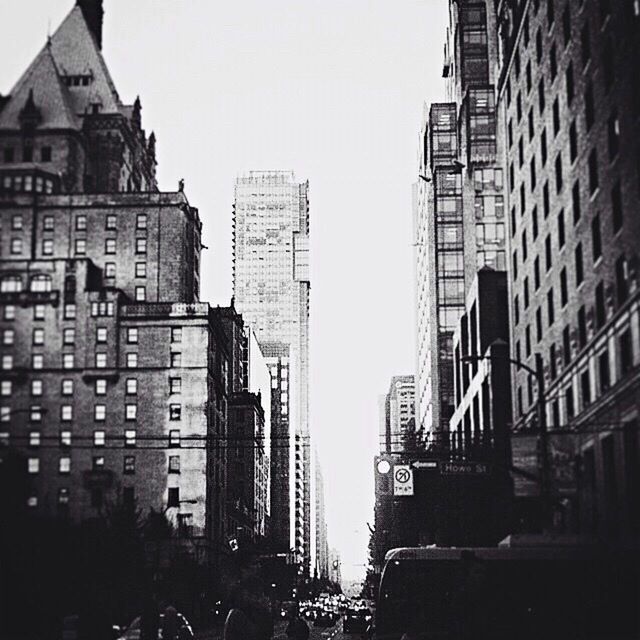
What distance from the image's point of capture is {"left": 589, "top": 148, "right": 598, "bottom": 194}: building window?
4047cm

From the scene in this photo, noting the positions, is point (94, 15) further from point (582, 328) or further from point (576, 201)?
point (582, 328)

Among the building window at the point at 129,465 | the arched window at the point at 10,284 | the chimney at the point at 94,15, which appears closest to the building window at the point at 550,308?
the building window at the point at 129,465

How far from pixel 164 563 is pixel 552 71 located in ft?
71.6

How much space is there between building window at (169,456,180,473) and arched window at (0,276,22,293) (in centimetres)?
1091

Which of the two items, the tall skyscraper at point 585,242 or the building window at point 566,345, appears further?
the building window at point 566,345

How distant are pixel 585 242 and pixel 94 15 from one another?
19.2 m

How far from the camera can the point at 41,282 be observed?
25.5 m

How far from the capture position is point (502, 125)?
46.4 meters

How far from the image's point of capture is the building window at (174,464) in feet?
112

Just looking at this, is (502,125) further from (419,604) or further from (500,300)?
(419,604)

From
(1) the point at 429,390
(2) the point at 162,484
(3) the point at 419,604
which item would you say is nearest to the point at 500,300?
(3) the point at 419,604

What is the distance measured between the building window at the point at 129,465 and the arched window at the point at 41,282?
21.2ft

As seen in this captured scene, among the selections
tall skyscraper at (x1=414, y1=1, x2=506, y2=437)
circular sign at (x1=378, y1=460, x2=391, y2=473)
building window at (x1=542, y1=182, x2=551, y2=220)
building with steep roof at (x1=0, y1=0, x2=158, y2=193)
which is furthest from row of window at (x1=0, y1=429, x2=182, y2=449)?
tall skyscraper at (x1=414, y1=1, x2=506, y2=437)

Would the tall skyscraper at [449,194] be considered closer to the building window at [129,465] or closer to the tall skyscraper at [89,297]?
the tall skyscraper at [89,297]
